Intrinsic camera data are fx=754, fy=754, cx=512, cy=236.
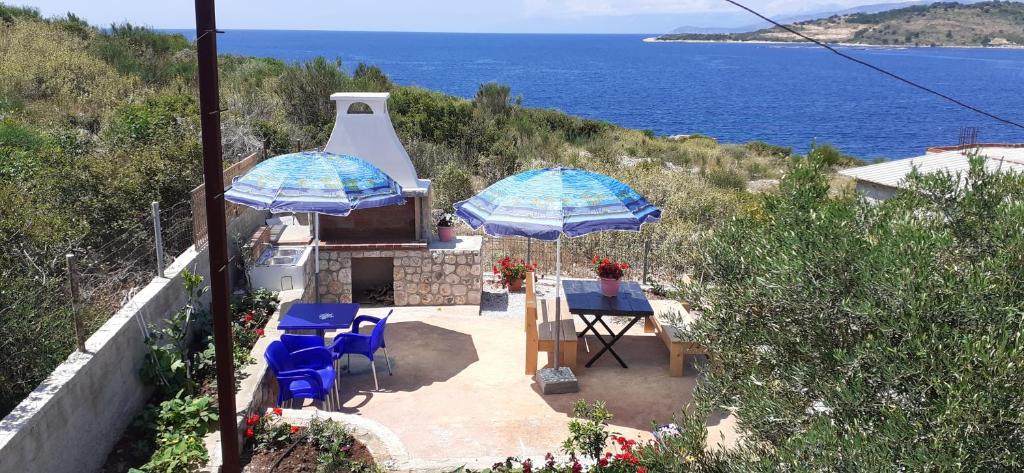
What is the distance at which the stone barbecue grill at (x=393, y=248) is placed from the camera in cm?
1176

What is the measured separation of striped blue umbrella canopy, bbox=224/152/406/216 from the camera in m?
8.80

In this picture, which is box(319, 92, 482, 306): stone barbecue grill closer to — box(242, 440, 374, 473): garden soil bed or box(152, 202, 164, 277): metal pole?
box(152, 202, 164, 277): metal pole

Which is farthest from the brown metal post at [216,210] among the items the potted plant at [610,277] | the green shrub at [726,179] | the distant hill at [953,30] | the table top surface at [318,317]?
the distant hill at [953,30]

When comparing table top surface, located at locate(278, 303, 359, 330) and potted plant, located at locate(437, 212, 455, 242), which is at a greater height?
potted plant, located at locate(437, 212, 455, 242)

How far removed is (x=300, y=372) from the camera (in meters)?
7.41

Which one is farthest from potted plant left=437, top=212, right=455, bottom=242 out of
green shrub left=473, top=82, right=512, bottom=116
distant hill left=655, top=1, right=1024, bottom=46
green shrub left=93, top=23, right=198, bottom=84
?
distant hill left=655, top=1, right=1024, bottom=46

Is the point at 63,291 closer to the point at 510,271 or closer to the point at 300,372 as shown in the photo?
the point at 300,372

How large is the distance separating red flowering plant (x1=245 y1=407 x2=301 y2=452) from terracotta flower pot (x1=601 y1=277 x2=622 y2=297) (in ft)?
13.2

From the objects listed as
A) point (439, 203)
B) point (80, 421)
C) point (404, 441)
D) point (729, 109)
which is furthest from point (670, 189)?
point (729, 109)

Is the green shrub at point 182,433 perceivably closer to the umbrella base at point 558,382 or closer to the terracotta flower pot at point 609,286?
the umbrella base at point 558,382

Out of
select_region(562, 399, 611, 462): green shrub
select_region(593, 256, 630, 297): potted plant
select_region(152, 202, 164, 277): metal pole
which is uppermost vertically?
select_region(152, 202, 164, 277): metal pole

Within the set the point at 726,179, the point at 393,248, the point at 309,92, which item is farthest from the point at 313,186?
the point at 726,179

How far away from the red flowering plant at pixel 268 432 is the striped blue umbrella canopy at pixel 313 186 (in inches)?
111

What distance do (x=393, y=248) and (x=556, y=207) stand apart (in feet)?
15.1
